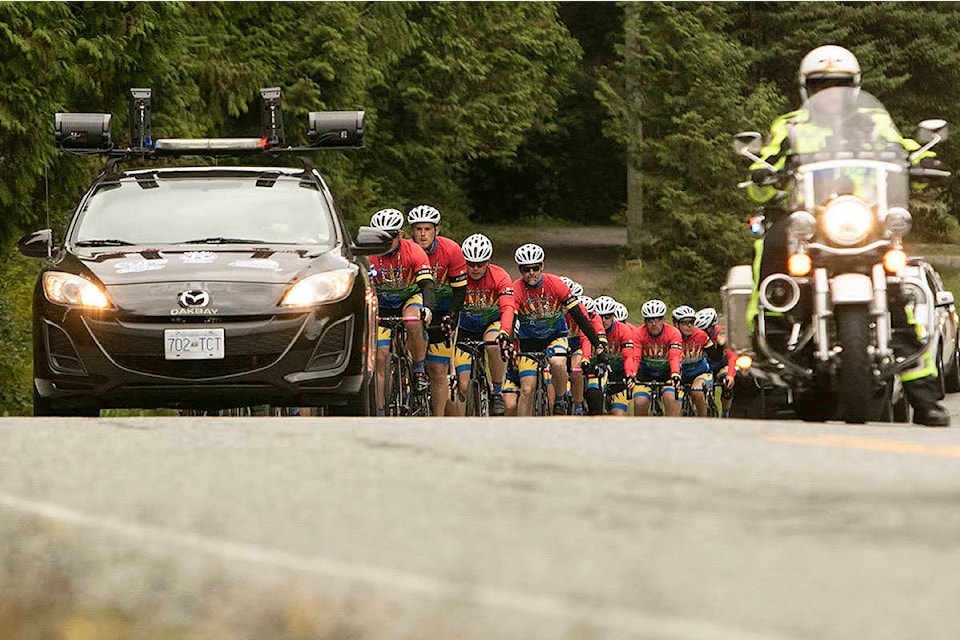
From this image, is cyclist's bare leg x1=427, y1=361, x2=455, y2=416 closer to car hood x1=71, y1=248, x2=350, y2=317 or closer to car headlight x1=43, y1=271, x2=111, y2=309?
car hood x1=71, y1=248, x2=350, y2=317

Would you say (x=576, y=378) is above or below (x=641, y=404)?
above

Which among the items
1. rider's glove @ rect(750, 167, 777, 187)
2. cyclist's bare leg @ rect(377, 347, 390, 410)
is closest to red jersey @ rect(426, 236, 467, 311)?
cyclist's bare leg @ rect(377, 347, 390, 410)

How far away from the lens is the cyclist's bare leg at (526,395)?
20047mm

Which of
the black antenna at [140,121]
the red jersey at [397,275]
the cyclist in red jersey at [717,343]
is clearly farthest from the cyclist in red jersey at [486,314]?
the cyclist in red jersey at [717,343]

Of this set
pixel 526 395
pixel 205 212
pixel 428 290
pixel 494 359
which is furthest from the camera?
pixel 526 395

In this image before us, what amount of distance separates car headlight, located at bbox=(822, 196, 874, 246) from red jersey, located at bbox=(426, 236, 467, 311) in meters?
7.73

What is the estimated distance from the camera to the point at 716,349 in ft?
92.2

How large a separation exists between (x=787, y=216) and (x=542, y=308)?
9.99 metres

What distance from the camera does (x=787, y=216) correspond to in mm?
11375

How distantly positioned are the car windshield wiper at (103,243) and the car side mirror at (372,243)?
1.35 metres

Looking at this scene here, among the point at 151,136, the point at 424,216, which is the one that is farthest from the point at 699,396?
the point at 151,136

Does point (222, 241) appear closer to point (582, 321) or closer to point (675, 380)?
point (582, 321)

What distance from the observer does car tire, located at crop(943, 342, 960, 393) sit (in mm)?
21109

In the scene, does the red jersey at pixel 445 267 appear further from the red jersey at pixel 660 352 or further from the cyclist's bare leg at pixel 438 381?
the red jersey at pixel 660 352
